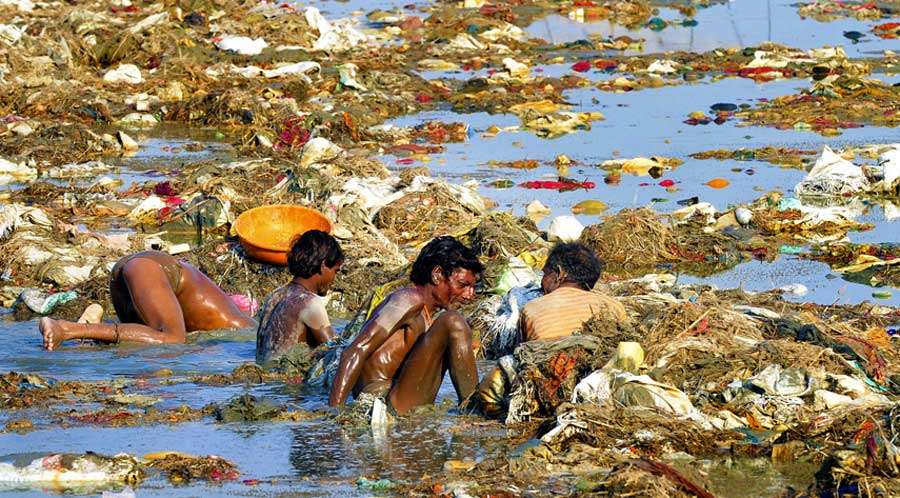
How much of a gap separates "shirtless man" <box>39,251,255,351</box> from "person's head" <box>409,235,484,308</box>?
238 centimetres

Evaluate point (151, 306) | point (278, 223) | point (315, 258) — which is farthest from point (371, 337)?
point (278, 223)

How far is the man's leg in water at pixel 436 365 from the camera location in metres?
7.10

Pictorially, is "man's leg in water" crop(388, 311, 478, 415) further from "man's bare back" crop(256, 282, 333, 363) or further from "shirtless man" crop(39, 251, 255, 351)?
"shirtless man" crop(39, 251, 255, 351)

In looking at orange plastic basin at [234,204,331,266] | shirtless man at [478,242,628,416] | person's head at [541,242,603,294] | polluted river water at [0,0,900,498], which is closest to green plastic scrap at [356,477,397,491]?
polluted river water at [0,0,900,498]

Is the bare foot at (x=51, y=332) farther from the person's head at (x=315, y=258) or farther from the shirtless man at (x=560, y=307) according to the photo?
the shirtless man at (x=560, y=307)

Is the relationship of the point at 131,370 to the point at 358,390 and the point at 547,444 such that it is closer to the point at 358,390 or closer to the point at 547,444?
the point at 358,390

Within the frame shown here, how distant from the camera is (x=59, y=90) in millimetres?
16844

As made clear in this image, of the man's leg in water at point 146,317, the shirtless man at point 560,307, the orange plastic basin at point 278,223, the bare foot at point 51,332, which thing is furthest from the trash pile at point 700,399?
the orange plastic basin at point 278,223

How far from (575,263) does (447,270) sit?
130cm

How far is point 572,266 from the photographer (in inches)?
321

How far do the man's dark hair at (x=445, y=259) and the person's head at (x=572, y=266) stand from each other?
45.0 inches

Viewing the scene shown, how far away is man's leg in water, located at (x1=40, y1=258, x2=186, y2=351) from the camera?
8.89 metres

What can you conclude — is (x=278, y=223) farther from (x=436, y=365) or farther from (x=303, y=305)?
(x=436, y=365)

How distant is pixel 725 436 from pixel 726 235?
5009 millimetres
